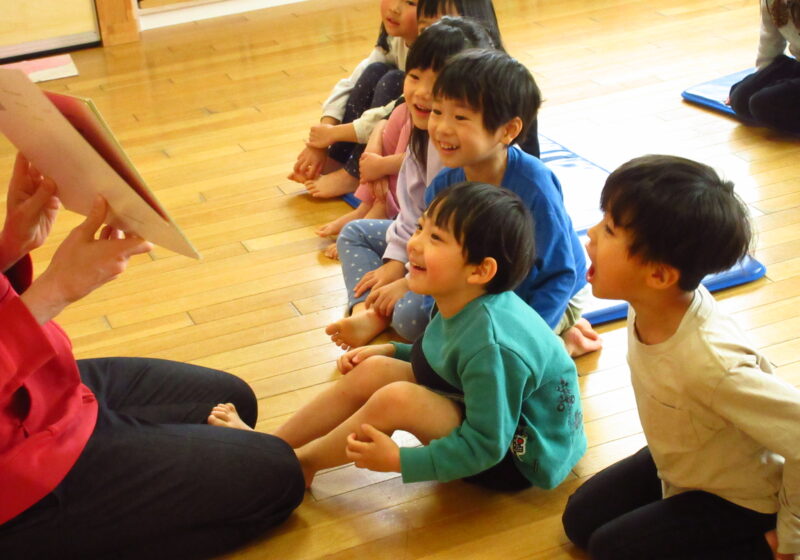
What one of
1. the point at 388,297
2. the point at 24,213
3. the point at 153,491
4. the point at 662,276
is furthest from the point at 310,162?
the point at 662,276

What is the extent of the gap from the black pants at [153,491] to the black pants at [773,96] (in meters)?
1.93

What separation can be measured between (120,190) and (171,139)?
6.83ft

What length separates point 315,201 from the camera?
2.79 meters

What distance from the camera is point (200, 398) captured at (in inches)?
67.1

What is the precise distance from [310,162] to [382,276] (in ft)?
2.47

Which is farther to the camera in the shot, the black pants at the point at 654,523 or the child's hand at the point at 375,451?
the child's hand at the point at 375,451

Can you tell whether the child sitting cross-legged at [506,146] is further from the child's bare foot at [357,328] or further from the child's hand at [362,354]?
the child's bare foot at [357,328]

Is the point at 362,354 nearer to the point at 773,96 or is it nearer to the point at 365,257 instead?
the point at 365,257

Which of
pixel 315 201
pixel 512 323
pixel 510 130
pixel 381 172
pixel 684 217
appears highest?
pixel 684 217

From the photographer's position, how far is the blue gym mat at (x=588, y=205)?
212 centimetres

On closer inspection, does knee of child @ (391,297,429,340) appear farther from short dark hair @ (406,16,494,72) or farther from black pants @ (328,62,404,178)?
black pants @ (328,62,404,178)

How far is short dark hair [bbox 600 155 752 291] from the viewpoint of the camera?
4.22 ft

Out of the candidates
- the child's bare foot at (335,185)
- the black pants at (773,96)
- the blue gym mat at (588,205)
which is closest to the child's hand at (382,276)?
the blue gym mat at (588,205)

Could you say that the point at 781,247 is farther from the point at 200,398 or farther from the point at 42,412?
the point at 42,412
